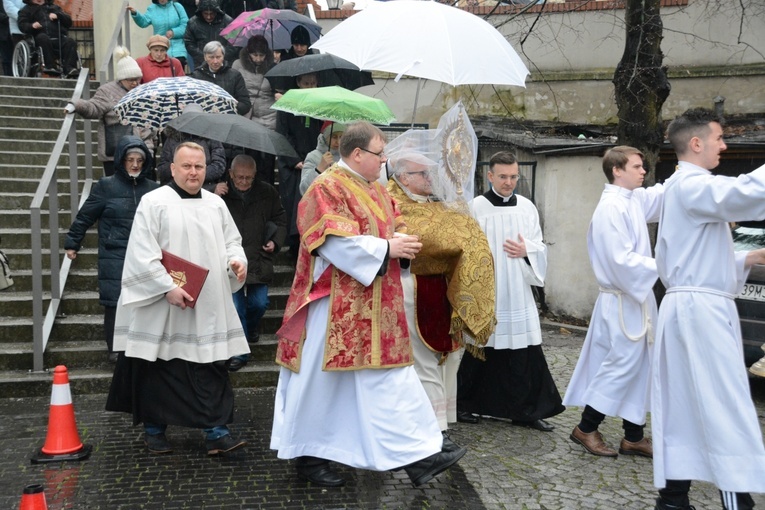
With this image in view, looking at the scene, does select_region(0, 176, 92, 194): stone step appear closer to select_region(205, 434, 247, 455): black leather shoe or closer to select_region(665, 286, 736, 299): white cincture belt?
select_region(205, 434, 247, 455): black leather shoe

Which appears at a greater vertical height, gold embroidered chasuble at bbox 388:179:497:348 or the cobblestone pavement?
gold embroidered chasuble at bbox 388:179:497:348

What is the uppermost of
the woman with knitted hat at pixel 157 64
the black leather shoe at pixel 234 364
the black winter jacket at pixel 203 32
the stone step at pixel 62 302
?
the black winter jacket at pixel 203 32

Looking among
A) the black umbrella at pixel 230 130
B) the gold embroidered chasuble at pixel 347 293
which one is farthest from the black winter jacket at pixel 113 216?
the gold embroidered chasuble at pixel 347 293

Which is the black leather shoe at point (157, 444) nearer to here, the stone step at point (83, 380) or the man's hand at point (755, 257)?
the stone step at point (83, 380)

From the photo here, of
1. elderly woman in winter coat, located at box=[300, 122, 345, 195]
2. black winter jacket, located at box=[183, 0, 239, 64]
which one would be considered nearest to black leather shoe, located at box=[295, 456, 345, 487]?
elderly woman in winter coat, located at box=[300, 122, 345, 195]

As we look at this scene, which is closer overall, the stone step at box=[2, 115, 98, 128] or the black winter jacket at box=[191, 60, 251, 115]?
the black winter jacket at box=[191, 60, 251, 115]

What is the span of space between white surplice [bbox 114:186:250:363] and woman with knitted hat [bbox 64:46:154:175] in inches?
121

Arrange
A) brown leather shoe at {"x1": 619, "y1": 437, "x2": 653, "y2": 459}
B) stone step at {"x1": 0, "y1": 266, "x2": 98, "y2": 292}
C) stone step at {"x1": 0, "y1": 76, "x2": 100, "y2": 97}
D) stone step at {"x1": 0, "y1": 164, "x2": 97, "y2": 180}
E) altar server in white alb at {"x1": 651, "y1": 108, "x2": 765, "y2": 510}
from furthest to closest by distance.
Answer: stone step at {"x1": 0, "y1": 76, "x2": 100, "y2": 97}, stone step at {"x1": 0, "y1": 164, "x2": 97, "y2": 180}, stone step at {"x1": 0, "y1": 266, "x2": 98, "y2": 292}, brown leather shoe at {"x1": 619, "y1": 437, "x2": 653, "y2": 459}, altar server in white alb at {"x1": 651, "y1": 108, "x2": 765, "y2": 510}

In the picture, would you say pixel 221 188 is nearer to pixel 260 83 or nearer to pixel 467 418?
pixel 260 83

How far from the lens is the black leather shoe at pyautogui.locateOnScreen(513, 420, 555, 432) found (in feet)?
23.1

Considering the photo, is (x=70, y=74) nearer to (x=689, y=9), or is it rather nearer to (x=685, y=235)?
(x=689, y=9)

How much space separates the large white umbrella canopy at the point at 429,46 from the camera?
20.3 feet

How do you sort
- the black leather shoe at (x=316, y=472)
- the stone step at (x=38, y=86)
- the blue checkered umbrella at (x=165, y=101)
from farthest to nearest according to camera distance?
the stone step at (x=38, y=86) < the blue checkered umbrella at (x=165, y=101) < the black leather shoe at (x=316, y=472)

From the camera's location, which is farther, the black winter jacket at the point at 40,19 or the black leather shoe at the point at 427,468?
the black winter jacket at the point at 40,19
